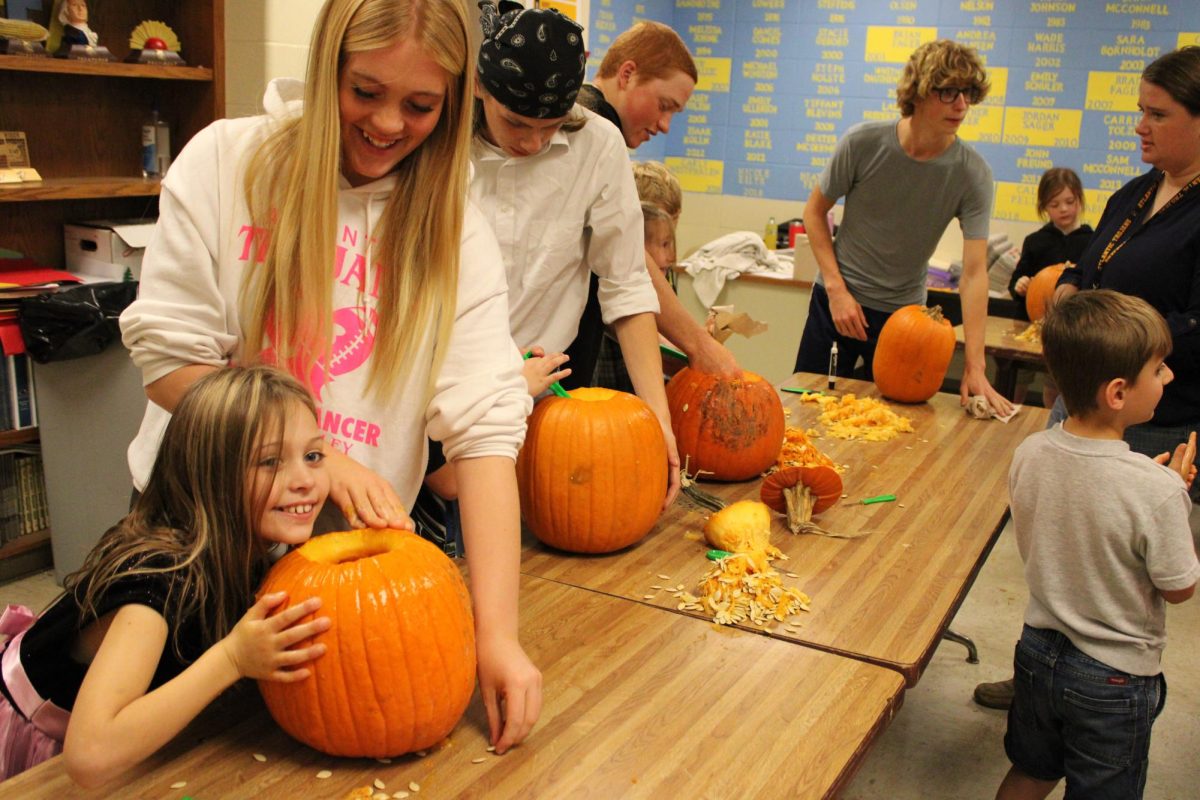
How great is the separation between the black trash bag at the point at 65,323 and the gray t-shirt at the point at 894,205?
2.48 meters

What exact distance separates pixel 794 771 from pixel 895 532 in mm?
990

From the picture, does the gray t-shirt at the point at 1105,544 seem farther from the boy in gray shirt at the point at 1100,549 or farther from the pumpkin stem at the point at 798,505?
the pumpkin stem at the point at 798,505

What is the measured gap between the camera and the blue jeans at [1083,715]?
78.2 inches

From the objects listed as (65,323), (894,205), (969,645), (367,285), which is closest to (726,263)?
(894,205)

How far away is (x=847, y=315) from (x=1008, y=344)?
1.46m

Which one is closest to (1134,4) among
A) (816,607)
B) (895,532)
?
(895,532)

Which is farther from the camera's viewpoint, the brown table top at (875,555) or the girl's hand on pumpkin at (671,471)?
the girl's hand on pumpkin at (671,471)

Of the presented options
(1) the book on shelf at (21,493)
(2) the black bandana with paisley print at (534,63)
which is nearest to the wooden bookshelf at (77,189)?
(1) the book on shelf at (21,493)

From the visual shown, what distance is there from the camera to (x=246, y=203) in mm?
1388

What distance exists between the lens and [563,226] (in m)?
Result: 2.14

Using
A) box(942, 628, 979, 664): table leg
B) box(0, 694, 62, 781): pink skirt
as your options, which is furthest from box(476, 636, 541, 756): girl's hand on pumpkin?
box(942, 628, 979, 664): table leg

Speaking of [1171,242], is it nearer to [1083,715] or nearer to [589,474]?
[1083,715]

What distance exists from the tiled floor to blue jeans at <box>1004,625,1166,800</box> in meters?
0.74

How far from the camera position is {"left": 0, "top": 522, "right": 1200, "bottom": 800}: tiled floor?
2830mm
